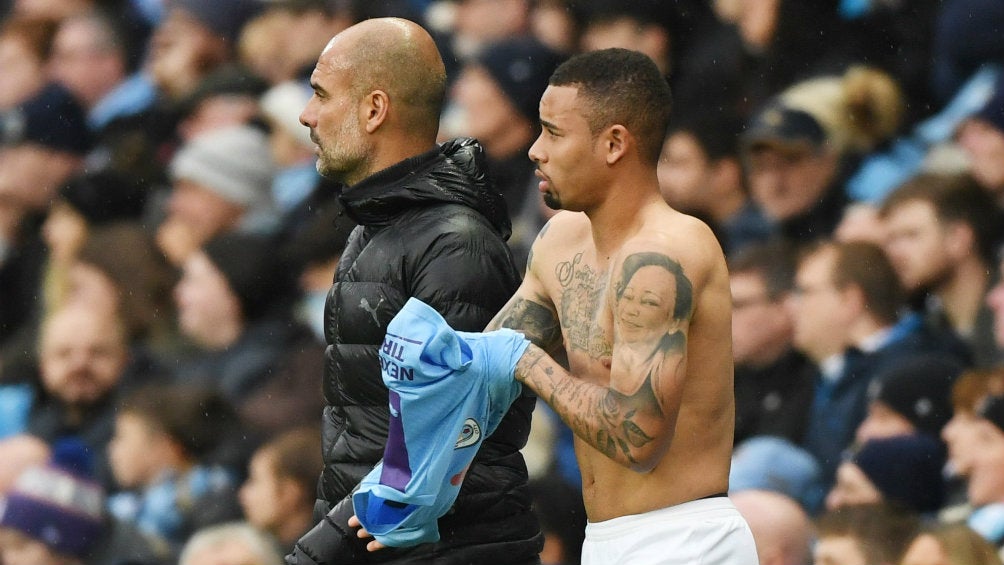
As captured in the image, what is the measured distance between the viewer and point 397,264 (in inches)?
133

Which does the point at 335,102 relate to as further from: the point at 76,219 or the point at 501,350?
the point at 76,219

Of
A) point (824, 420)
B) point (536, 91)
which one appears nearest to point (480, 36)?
point (536, 91)

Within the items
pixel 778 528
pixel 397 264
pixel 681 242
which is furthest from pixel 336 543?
pixel 778 528

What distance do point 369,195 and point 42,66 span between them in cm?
476

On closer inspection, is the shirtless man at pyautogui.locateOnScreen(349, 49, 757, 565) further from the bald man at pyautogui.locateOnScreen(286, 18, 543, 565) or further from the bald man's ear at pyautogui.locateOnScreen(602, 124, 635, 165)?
the bald man at pyautogui.locateOnScreen(286, 18, 543, 565)

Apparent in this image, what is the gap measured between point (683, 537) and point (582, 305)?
1.45 ft

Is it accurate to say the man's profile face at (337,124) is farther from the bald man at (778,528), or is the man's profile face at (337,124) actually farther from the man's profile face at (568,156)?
the bald man at (778,528)

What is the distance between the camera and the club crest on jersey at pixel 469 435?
9.98 ft

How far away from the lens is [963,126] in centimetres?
496

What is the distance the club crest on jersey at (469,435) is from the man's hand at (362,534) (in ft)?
0.97

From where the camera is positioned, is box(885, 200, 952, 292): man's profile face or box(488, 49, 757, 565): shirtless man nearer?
box(488, 49, 757, 565): shirtless man

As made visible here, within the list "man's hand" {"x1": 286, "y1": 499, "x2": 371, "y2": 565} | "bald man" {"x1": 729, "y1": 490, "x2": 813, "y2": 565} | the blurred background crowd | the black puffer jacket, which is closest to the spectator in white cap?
the blurred background crowd

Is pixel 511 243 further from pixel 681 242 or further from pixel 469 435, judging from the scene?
pixel 681 242

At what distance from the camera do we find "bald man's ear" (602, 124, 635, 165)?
10.00 feet
